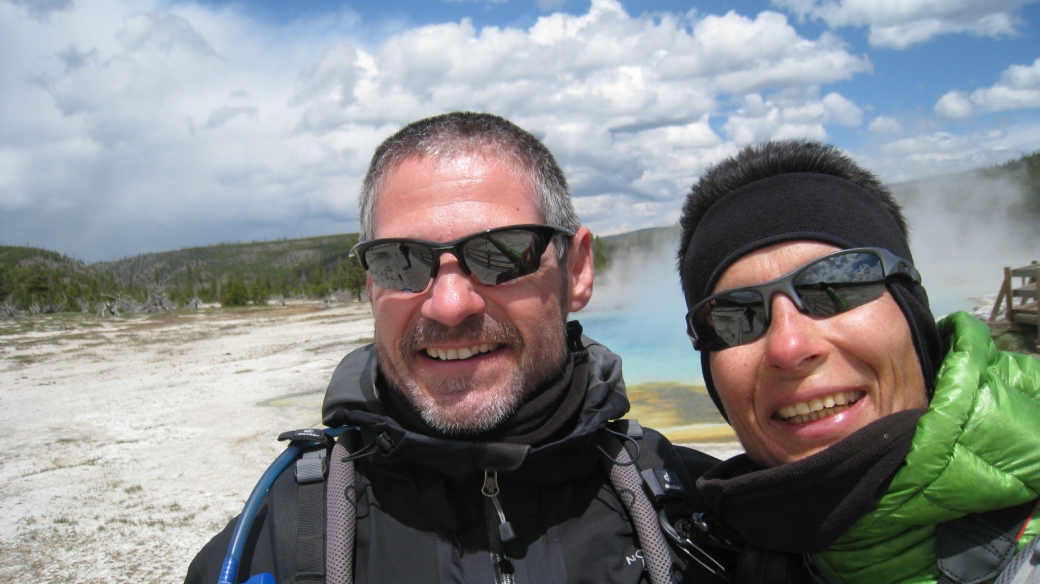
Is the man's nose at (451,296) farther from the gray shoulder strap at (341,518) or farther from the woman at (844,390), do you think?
the woman at (844,390)

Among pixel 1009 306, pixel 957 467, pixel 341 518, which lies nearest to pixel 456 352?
pixel 341 518

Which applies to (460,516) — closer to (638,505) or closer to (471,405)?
(471,405)

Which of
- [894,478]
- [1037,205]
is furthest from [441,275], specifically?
[1037,205]

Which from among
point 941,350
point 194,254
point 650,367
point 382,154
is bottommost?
point 650,367

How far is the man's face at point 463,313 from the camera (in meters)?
1.86

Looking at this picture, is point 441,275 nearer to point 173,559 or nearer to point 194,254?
point 173,559

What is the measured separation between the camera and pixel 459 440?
5.90 feet

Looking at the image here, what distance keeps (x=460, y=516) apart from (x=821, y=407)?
108cm

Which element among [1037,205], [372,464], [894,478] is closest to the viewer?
[894,478]

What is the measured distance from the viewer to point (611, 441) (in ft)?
6.51

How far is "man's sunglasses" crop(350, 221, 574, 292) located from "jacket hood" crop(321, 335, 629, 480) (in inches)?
14.7

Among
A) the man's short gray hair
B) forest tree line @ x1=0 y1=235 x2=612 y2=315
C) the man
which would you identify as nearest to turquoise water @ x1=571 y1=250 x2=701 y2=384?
forest tree line @ x1=0 y1=235 x2=612 y2=315

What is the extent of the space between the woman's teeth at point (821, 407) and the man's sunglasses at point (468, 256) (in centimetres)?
90

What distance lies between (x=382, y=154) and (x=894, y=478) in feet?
6.11
